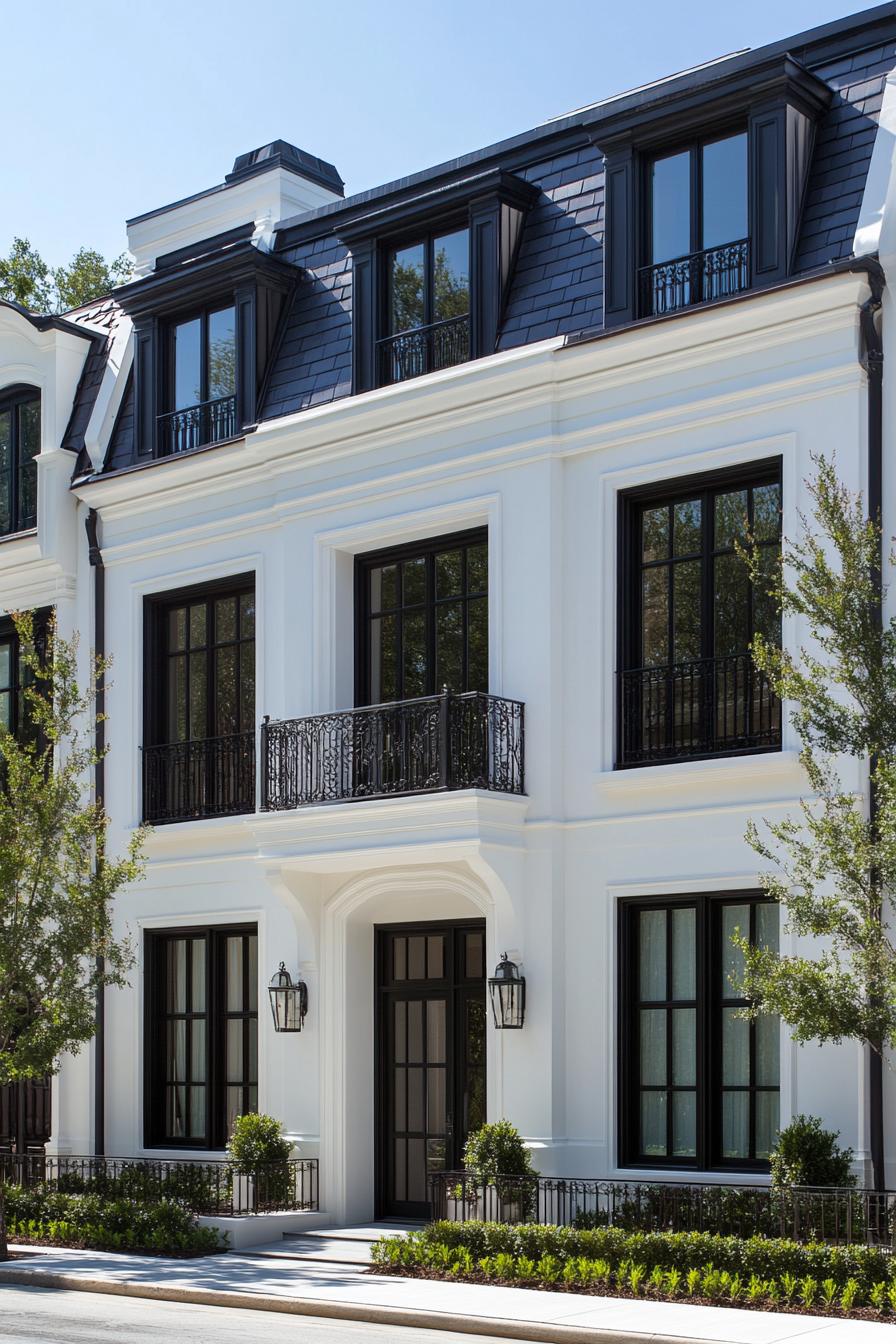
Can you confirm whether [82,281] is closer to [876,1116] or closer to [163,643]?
[163,643]

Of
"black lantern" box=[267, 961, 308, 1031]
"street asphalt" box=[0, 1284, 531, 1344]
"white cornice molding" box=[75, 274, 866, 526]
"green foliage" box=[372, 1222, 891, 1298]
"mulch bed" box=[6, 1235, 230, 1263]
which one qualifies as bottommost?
"mulch bed" box=[6, 1235, 230, 1263]

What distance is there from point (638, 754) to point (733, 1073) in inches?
123

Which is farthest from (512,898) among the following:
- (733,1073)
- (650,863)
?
(733,1073)

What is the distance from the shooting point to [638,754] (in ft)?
57.2

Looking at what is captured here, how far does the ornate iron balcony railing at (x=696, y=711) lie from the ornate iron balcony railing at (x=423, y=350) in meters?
4.24

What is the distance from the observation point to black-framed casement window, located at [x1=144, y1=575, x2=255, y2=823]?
2122cm

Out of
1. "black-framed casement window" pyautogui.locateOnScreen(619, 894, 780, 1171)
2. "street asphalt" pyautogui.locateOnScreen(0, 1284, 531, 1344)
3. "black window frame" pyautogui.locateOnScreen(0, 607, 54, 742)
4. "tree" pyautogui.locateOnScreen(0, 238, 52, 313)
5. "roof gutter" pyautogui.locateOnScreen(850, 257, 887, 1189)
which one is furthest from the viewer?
"tree" pyautogui.locateOnScreen(0, 238, 52, 313)

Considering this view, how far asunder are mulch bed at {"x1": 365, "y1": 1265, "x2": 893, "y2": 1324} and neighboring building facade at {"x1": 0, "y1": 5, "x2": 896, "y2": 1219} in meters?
2.16

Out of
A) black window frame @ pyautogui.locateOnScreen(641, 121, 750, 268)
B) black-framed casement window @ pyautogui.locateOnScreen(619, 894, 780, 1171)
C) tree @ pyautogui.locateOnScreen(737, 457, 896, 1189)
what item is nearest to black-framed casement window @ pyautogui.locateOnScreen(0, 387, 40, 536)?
black window frame @ pyautogui.locateOnScreen(641, 121, 750, 268)

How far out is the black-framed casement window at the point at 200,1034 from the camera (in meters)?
20.8

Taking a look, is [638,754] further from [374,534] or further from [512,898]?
[374,534]

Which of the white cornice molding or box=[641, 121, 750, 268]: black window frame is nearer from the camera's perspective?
the white cornice molding

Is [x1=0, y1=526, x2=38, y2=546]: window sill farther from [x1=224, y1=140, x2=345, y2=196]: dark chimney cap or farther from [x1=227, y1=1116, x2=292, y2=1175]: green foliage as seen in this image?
[x1=227, y1=1116, x2=292, y2=1175]: green foliage

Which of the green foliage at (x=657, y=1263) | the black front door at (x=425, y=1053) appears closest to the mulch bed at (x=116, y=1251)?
the green foliage at (x=657, y=1263)
